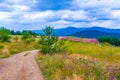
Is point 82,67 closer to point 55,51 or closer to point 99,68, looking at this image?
point 99,68

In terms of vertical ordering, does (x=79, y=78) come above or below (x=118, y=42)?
above

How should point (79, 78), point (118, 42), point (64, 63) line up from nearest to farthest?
point (79, 78) < point (64, 63) < point (118, 42)

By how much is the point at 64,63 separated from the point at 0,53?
22.0 metres

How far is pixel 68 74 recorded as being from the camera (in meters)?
15.7

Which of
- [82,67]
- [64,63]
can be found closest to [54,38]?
[64,63]

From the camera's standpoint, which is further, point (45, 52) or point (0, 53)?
point (0, 53)

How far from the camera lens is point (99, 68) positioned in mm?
15586

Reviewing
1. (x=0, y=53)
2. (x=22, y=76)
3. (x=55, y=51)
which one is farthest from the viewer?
(x=0, y=53)

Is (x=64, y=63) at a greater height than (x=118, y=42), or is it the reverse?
(x=64, y=63)

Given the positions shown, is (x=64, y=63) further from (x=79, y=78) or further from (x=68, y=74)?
(x=79, y=78)

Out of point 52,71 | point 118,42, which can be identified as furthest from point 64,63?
point 118,42

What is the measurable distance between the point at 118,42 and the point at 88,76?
390ft

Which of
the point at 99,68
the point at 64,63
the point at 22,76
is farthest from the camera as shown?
the point at 64,63

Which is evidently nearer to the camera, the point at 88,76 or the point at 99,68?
the point at 88,76
